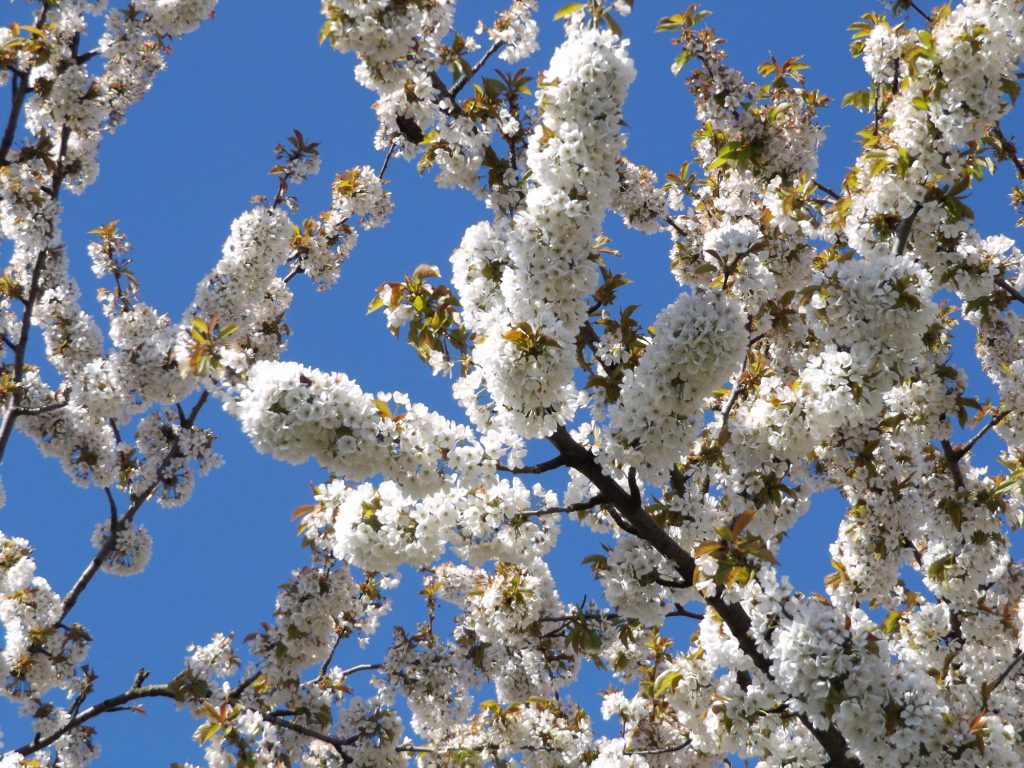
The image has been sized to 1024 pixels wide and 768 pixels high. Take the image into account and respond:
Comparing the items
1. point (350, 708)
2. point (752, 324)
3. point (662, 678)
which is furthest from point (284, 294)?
point (662, 678)

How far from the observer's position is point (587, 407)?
5.05 metres

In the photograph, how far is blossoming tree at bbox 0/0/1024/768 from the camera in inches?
168

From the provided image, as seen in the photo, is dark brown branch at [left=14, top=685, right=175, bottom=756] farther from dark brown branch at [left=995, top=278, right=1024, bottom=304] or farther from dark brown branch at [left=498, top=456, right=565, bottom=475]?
dark brown branch at [left=995, top=278, right=1024, bottom=304]

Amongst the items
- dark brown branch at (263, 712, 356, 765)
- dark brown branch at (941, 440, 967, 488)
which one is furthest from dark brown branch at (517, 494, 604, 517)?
dark brown branch at (941, 440, 967, 488)

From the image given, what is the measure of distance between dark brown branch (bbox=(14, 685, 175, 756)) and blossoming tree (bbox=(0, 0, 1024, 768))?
4 centimetres

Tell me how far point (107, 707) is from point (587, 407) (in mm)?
5213

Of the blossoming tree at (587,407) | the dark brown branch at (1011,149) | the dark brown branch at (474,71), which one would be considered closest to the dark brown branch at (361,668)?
the blossoming tree at (587,407)

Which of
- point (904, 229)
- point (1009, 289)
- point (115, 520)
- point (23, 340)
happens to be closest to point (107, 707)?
point (115, 520)

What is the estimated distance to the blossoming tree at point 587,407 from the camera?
4.27 metres

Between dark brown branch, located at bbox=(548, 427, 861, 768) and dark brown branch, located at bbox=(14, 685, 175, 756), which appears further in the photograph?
dark brown branch, located at bbox=(14, 685, 175, 756)

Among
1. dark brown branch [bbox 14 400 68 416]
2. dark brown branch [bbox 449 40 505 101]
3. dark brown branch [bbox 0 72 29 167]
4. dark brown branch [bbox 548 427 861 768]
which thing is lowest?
dark brown branch [bbox 548 427 861 768]

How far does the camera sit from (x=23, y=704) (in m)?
7.83

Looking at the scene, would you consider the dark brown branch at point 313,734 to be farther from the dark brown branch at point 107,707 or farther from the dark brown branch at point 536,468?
the dark brown branch at point 536,468

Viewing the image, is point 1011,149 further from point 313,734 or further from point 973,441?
point 313,734
